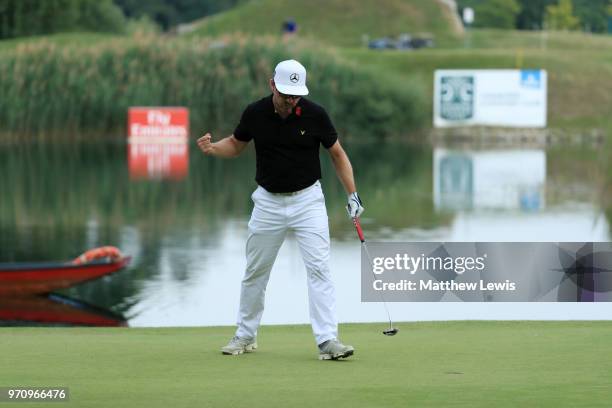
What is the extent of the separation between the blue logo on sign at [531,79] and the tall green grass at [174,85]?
655 cm

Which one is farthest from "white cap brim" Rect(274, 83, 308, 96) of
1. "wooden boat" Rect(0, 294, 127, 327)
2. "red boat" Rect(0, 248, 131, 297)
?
"red boat" Rect(0, 248, 131, 297)

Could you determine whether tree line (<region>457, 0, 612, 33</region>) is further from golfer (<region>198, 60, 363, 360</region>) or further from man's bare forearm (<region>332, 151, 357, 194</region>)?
golfer (<region>198, 60, 363, 360</region>)

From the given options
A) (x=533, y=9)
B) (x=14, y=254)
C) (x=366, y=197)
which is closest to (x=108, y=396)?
(x=14, y=254)

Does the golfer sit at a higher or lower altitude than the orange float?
higher

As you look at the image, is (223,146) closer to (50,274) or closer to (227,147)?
(227,147)

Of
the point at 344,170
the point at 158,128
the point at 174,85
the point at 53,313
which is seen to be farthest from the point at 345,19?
the point at 344,170

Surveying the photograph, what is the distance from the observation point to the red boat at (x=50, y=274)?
20.9 m

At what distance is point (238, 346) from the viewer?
33.7 ft

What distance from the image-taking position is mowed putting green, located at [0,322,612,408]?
8.12 meters

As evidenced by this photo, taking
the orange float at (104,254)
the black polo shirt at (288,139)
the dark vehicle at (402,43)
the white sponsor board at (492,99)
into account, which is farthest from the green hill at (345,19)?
the black polo shirt at (288,139)

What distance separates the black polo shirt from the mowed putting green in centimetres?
124

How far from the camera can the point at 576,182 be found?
44625 millimetres

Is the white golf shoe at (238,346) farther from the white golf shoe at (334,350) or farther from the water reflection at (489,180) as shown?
the water reflection at (489,180)

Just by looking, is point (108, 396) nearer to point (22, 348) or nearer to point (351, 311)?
point (22, 348)
